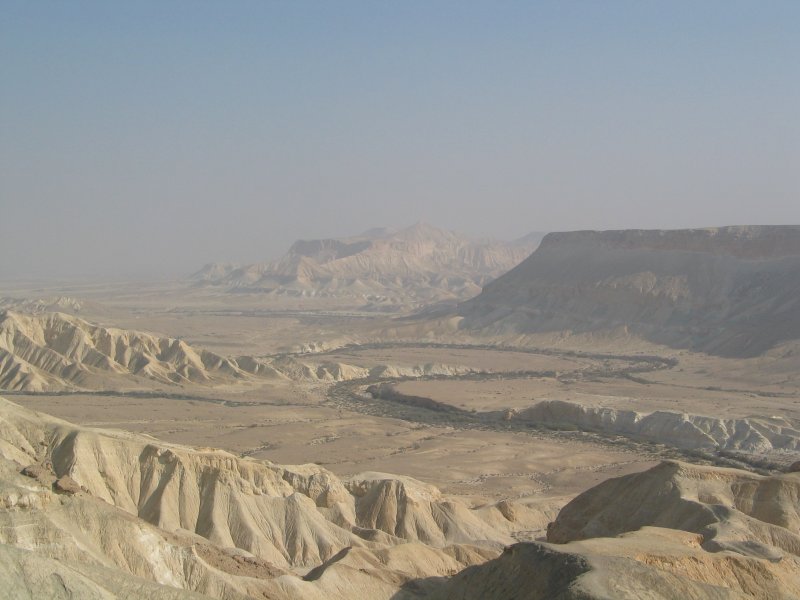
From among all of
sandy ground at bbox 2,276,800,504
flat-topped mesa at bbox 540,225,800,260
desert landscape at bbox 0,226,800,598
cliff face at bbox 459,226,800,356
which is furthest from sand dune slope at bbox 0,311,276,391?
flat-topped mesa at bbox 540,225,800,260

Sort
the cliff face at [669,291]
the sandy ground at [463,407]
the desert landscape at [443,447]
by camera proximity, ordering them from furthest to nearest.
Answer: the cliff face at [669,291] → the sandy ground at [463,407] → the desert landscape at [443,447]

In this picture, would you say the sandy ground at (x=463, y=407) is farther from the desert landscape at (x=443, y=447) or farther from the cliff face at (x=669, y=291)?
the cliff face at (x=669, y=291)

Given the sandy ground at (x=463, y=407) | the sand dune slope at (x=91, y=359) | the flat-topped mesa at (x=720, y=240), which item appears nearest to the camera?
the sandy ground at (x=463, y=407)

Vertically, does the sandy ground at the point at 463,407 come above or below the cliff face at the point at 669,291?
below

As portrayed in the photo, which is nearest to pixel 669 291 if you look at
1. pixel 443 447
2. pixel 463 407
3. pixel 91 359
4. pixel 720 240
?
pixel 720 240

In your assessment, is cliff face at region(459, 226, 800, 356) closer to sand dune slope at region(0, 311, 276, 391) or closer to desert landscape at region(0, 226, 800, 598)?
desert landscape at region(0, 226, 800, 598)

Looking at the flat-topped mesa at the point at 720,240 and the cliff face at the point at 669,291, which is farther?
the flat-topped mesa at the point at 720,240

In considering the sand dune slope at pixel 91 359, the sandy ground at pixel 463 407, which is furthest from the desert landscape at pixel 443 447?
the sandy ground at pixel 463 407

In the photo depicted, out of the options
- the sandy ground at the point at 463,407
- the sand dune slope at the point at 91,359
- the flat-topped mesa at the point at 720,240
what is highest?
the flat-topped mesa at the point at 720,240

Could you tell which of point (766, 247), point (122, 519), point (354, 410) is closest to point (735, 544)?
point (122, 519)
